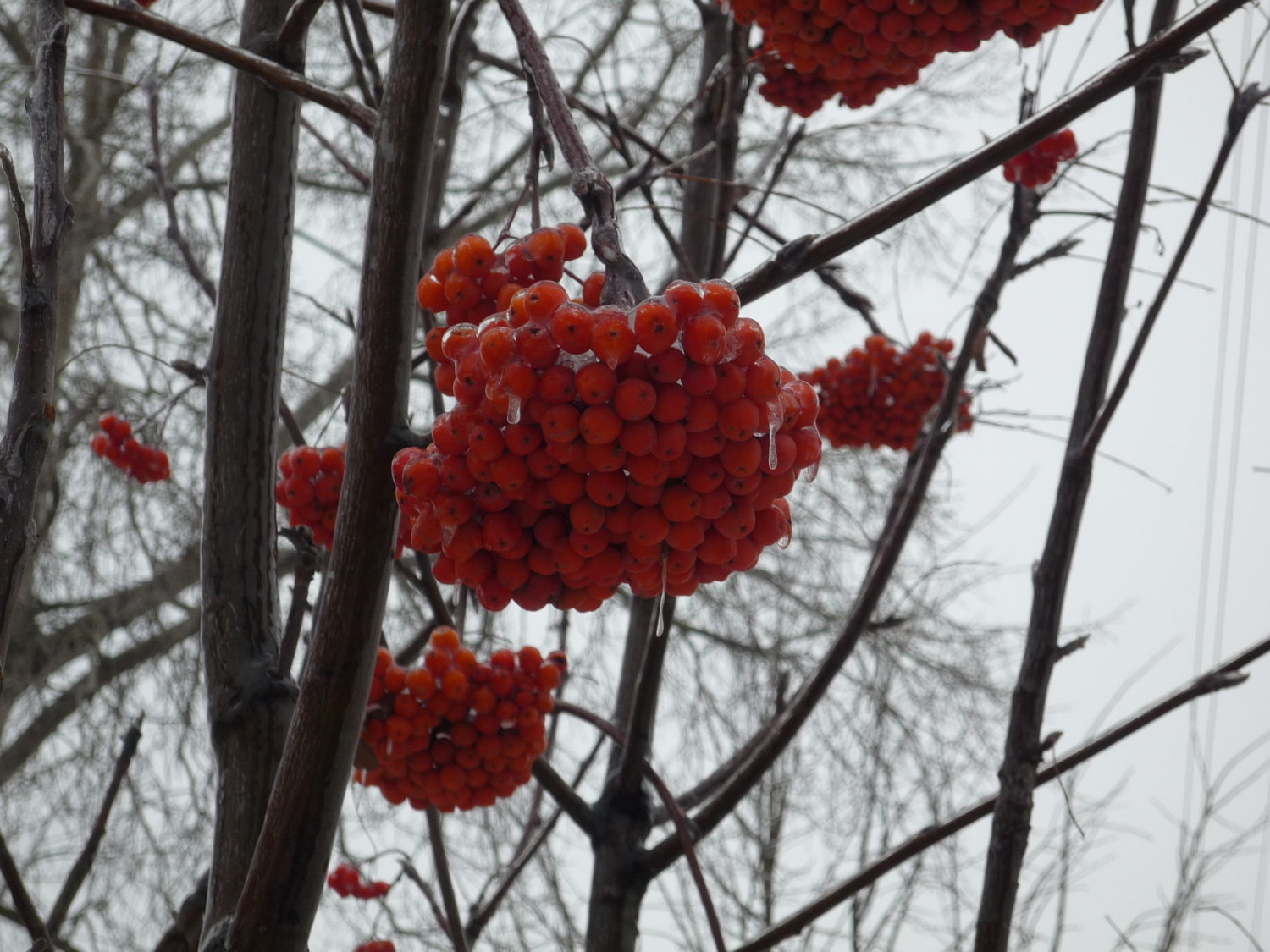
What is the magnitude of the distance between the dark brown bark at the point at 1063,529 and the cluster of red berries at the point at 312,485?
815 mm

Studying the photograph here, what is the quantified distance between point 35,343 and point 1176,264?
3.25 ft

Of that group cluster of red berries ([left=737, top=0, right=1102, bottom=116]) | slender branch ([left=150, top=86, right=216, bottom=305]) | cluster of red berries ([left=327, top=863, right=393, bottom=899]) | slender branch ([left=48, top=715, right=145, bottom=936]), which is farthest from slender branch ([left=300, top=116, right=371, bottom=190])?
cluster of red berries ([left=327, top=863, right=393, bottom=899])

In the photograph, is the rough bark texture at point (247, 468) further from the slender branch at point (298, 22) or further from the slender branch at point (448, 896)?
the slender branch at point (448, 896)

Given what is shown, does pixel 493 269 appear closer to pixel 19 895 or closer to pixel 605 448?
pixel 605 448

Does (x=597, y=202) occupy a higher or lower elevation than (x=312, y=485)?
lower

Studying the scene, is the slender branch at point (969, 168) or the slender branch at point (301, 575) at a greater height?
the slender branch at point (969, 168)

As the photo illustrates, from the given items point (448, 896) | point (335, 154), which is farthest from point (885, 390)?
point (448, 896)

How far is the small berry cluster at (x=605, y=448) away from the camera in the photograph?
57 centimetres

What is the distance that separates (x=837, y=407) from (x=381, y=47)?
303cm

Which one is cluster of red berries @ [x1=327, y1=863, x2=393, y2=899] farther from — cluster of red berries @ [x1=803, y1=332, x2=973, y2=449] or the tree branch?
cluster of red berries @ [x1=803, y1=332, x2=973, y2=449]

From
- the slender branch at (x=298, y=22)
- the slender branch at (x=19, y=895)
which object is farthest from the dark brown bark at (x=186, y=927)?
the slender branch at (x=298, y=22)

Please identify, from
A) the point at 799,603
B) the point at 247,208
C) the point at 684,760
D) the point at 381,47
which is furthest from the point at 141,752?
the point at 247,208

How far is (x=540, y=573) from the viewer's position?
0.64 m

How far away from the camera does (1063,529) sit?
1068 mm
